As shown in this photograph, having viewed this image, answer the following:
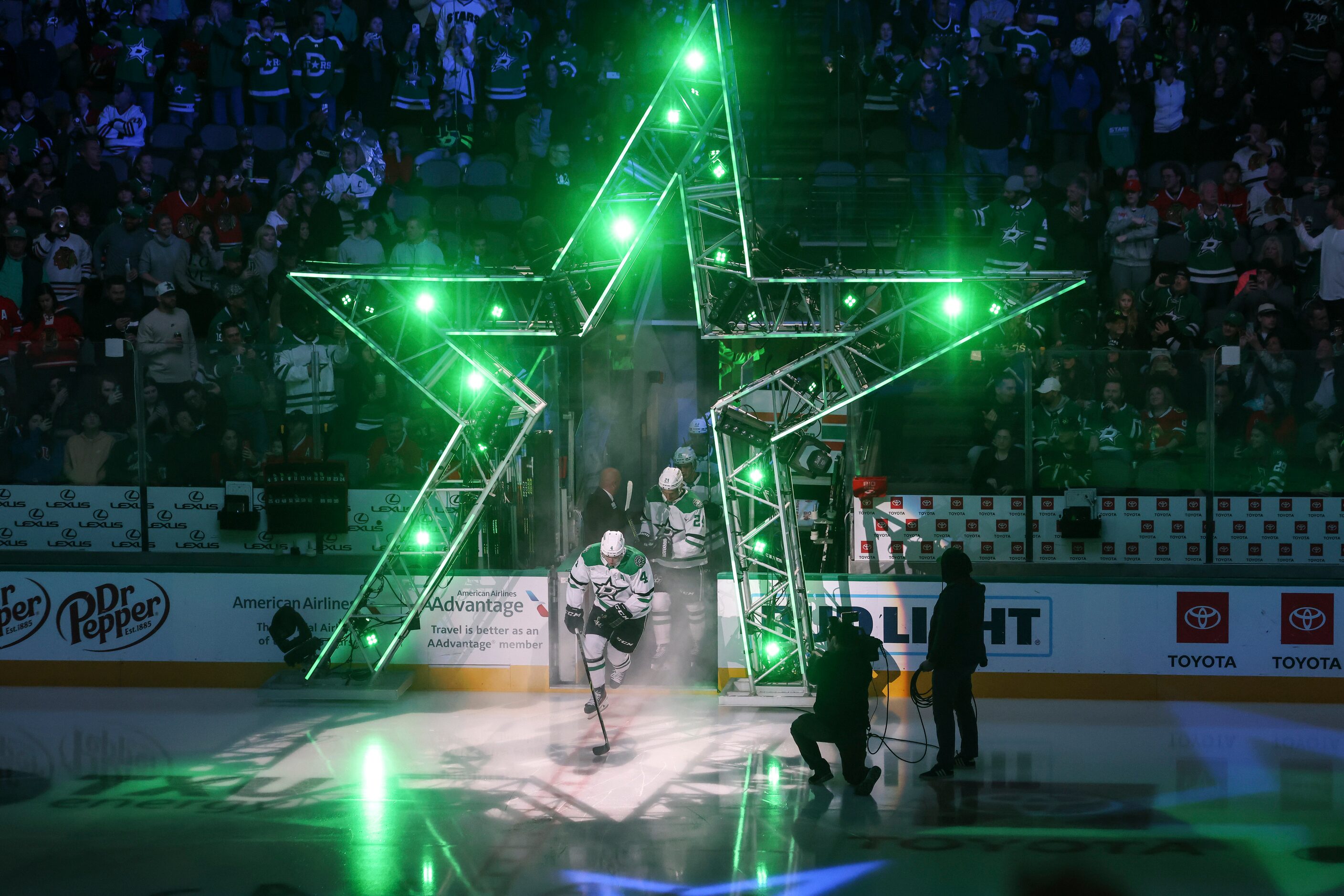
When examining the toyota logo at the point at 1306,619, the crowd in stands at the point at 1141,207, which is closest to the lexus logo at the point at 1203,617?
the toyota logo at the point at 1306,619

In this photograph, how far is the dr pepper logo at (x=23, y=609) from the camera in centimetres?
1415

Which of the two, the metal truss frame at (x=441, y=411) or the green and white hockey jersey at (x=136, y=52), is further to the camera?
the green and white hockey jersey at (x=136, y=52)

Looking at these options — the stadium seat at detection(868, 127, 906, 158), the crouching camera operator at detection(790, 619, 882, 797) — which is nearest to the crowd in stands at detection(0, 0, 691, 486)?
the stadium seat at detection(868, 127, 906, 158)

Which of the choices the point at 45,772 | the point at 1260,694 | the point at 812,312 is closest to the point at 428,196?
the point at 812,312

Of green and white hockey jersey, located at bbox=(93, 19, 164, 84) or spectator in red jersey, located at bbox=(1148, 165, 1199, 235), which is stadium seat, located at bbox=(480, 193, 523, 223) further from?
spectator in red jersey, located at bbox=(1148, 165, 1199, 235)

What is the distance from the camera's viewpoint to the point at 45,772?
37.2 ft

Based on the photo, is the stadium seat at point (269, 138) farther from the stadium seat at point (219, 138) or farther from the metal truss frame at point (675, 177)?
the metal truss frame at point (675, 177)

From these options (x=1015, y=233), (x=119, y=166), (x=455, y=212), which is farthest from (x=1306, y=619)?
(x=119, y=166)

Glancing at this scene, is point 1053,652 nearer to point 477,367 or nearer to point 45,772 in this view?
point 477,367

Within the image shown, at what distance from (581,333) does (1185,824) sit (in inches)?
268

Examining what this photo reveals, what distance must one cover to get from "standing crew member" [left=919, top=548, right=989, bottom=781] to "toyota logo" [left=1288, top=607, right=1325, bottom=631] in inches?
162

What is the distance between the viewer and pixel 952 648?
11.0 metres

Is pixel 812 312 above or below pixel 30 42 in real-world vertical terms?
below

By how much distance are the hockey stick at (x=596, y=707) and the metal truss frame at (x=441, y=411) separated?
1710 mm
